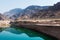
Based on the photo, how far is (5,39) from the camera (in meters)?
27.6

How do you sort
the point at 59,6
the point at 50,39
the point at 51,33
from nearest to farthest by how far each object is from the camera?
the point at 50,39 < the point at 51,33 < the point at 59,6

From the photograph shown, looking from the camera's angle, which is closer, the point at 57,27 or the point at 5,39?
the point at 57,27

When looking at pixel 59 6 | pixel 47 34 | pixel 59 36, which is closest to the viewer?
pixel 59 36

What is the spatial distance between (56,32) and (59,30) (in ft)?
3.64

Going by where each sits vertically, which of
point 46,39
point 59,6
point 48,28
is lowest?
point 46,39

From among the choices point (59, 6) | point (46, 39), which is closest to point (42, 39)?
point (46, 39)

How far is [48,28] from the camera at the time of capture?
28.8m

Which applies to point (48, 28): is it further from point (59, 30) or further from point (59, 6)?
point (59, 6)

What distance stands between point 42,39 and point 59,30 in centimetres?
364

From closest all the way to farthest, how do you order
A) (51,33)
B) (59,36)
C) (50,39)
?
(59,36) → (50,39) → (51,33)

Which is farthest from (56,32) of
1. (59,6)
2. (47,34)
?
(59,6)

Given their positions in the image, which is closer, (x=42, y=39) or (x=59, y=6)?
(x=42, y=39)

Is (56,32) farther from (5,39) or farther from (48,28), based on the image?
(5,39)

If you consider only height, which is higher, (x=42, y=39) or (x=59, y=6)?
(x=59, y=6)
